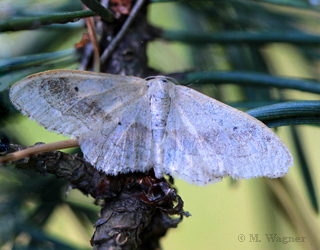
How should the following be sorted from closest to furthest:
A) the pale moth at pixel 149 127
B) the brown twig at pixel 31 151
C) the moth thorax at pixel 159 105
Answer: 1. the brown twig at pixel 31 151
2. the pale moth at pixel 149 127
3. the moth thorax at pixel 159 105

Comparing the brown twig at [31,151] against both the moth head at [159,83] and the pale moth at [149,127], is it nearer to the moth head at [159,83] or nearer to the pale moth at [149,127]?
the pale moth at [149,127]

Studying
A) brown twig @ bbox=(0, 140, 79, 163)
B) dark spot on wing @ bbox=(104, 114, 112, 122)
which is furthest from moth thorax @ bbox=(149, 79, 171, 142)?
brown twig @ bbox=(0, 140, 79, 163)

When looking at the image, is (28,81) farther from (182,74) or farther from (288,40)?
(288,40)

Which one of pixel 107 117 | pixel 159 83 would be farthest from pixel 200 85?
pixel 107 117

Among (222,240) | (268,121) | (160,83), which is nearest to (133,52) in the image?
(160,83)

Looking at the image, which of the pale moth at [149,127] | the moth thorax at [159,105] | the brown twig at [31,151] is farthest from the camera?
the moth thorax at [159,105]

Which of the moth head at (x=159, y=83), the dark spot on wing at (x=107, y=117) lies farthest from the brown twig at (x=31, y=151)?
the moth head at (x=159, y=83)

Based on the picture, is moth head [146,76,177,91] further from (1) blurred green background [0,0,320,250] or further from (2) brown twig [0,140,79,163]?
(2) brown twig [0,140,79,163]
